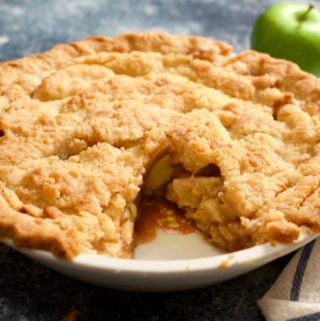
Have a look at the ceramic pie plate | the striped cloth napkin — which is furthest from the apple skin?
the ceramic pie plate

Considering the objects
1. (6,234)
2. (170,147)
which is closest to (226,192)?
(170,147)

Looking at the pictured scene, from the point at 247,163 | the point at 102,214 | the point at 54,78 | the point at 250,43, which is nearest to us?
the point at 102,214

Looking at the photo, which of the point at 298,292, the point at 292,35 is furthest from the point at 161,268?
the point at 292,35

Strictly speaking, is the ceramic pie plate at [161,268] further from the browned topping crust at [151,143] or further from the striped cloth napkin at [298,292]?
the striped cloth napkin at [298,292]

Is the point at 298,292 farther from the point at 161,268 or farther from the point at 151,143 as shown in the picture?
the point at 151,143

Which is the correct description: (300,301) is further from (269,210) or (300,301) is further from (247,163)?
(247,163)

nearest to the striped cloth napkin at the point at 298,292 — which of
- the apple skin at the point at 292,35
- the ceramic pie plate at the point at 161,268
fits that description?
the ceramic pie plate at the point at 161,268

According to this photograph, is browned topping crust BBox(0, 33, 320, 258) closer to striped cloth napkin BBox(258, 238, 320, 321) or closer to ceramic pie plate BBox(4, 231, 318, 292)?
ceramic pie plate BBox(4, 231, 318, 292)
